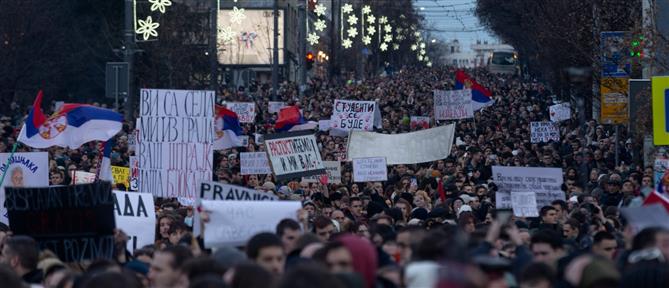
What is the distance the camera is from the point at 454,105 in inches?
1359

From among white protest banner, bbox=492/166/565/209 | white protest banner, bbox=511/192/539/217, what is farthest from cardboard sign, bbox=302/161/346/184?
white protest banner, bbox=511/192/539/217

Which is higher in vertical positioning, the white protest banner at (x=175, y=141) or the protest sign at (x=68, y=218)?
the white protest banner at (x=175, y=141)

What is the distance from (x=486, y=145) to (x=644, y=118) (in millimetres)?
9392

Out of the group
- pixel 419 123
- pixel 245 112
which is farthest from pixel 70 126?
pixel 419 123

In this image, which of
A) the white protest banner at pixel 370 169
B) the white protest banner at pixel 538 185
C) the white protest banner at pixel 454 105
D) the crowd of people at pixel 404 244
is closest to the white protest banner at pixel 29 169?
the crowd of people at pixel 404 244

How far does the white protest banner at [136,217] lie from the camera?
13.5 meters

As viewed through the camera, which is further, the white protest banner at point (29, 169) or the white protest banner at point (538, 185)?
the white protest banner at point (29, 169)

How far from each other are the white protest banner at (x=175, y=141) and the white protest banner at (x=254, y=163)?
5398 millimetres

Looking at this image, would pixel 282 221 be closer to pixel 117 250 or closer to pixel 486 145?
pixel 117 250

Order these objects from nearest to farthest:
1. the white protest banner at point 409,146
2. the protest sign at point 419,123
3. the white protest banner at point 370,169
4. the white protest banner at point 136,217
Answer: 1. the white protest banner at point 136,217
2. the white protest banner at point 370,169
3. the white protest banner at point 409,146
4. the protest sign at point 419,123

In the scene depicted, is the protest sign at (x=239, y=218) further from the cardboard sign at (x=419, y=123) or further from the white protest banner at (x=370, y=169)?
the cardboard sign at (x=419, y=123)

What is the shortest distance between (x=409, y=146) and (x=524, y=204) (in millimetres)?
7941

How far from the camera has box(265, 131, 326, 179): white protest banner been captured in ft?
65.1

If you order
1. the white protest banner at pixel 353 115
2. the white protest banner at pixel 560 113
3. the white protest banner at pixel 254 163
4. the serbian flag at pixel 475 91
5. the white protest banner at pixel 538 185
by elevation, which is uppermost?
the serbian flag at pixel 475 91
